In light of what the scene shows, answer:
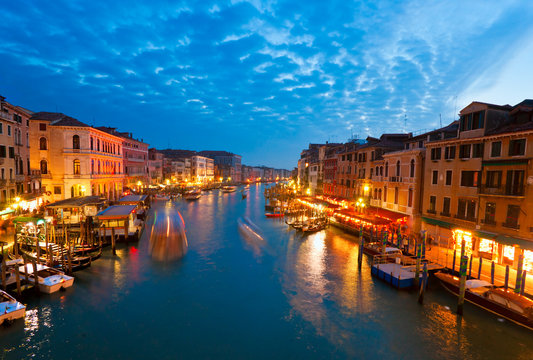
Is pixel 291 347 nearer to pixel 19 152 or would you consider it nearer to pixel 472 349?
pixel 472 349

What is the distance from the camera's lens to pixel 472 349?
46.8ft

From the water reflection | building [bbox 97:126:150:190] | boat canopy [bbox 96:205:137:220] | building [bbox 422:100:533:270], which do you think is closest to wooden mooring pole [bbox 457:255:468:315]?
building [bbox 422:100:533:270]

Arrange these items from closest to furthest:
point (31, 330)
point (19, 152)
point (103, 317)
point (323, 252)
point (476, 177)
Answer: point (31, 330) < point (103, 317) < point (476, 177) < point (323, 252) < point (19, 152)

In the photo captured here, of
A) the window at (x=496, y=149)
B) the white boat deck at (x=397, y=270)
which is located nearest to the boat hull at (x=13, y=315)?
the white boat deck at (x=397, y=270)

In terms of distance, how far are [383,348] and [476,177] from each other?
1716 cm

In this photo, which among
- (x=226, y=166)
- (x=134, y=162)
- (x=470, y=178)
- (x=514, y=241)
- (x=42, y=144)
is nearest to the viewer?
(x=514, y=241)

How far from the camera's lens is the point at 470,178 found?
2388 centimetres

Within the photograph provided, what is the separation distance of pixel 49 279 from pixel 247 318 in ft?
47.1

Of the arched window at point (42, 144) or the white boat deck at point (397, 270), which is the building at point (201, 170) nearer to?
the arched window at point (42, 144)

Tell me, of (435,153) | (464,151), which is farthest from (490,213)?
(435,153)

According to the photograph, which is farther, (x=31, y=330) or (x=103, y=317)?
(x=103, y=317)

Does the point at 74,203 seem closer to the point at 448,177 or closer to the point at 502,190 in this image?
the point at 448,177

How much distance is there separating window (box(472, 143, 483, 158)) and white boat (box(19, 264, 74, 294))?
33240 mm

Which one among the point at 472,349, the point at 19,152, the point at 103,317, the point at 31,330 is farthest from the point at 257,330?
the point at 19,152
